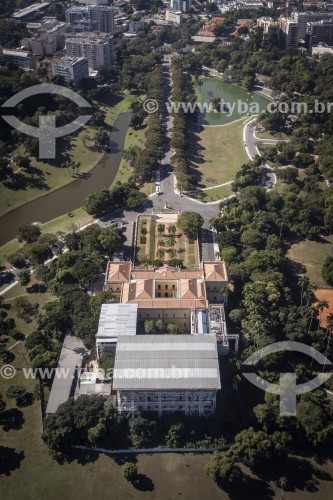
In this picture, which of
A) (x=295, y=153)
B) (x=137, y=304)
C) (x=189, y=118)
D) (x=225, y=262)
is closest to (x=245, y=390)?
(x=137, y=304)

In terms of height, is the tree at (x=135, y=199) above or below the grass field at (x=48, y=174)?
above

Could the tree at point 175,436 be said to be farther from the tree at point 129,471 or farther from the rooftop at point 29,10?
the rooftop at point 29,10

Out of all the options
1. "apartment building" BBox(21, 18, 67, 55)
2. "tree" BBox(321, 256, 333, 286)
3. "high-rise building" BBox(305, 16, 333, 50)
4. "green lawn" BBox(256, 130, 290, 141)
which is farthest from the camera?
"high-rise building" BBox(305, 16, 333, 50)

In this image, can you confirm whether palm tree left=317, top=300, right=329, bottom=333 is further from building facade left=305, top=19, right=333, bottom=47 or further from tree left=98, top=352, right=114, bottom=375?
building facade left=305, top=19, right=333, bottom=47

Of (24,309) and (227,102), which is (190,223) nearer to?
(24,309)

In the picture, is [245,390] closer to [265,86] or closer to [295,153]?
[295,153]

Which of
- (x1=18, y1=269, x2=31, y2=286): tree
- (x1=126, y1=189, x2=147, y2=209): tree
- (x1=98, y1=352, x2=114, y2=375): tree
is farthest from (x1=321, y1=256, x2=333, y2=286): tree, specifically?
(x1=18, y1=269, x2=31, y2=286): tree
